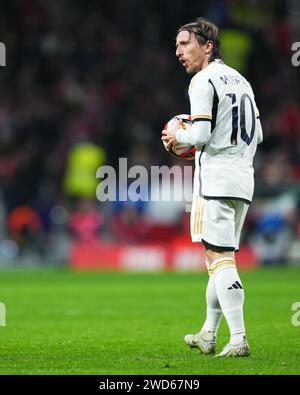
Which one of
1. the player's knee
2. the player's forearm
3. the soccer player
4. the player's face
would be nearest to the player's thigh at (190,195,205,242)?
the soccer player

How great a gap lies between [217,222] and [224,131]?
65cm

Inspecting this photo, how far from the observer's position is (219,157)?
25.1ft

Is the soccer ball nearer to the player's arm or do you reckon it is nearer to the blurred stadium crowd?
the player's arm

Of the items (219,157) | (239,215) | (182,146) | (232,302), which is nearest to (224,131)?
(219,157)

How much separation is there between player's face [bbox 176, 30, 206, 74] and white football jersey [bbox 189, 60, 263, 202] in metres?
0.12

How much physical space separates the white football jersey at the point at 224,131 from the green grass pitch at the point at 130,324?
3.99 feet

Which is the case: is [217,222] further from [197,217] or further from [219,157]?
[219,157]

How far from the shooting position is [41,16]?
2706 cm

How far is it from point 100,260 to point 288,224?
373 centimetres

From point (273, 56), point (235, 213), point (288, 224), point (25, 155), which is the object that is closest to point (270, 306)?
point (235, 213)

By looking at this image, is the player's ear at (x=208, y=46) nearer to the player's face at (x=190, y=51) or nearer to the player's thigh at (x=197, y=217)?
the player's face at (x=190, y=51)

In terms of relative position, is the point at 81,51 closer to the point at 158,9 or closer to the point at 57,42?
the point at 57,42

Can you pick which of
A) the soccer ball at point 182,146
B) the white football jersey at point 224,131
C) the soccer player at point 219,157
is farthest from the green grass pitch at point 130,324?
the soccer ball at point 182,146

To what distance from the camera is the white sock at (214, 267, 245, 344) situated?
7.50m
